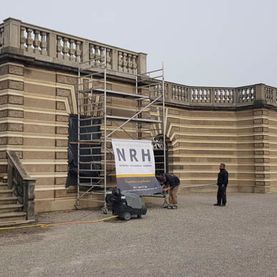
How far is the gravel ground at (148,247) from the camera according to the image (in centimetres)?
738

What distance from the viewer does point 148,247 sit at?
9219 mm

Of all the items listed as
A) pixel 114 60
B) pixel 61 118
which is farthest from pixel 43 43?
pixel 114 60

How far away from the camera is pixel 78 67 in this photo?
642 inches

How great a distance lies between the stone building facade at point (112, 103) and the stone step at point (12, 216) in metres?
2.10

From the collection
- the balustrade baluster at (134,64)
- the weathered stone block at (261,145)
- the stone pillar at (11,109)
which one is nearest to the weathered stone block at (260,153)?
the weathered stone block at (261,145)

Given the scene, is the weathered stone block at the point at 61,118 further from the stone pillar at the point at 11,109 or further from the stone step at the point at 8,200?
the stone step at the point at 8,200

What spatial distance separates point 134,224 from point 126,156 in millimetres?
3996

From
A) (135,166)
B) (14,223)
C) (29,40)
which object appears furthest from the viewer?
(135,166)

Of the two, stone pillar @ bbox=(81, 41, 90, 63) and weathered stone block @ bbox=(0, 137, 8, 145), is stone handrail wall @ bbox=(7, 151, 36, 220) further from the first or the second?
stone pillar @ bbox=(81, 41, 90, 63)

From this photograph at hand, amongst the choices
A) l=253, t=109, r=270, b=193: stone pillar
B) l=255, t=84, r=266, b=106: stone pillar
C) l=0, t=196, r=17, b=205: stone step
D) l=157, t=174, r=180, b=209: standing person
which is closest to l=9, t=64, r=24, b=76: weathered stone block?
l=0, t=196, r=17, b=205: stone step

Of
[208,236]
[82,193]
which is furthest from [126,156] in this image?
[208,236]

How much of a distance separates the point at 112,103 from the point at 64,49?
2.83 m

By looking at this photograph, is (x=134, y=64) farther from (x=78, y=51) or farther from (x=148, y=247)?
(x=148, y=247)

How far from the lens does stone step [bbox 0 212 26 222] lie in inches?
475
